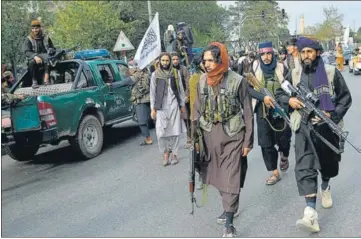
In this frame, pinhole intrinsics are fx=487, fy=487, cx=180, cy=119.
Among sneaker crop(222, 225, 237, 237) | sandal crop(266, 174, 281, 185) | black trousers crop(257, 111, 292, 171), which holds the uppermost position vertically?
black trousers crop(257, 111, 292, 171)

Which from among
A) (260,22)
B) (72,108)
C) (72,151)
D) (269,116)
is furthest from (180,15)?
(269,116)

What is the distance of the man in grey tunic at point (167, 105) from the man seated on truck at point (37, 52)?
7.61ft

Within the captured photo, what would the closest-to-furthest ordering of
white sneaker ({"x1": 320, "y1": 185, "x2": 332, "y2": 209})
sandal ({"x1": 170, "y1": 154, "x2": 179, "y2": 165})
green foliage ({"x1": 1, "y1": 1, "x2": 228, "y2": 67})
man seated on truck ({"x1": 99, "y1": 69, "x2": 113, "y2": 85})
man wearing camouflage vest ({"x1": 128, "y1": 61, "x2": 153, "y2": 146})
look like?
white sneaker ({"x1": 320, "y1": 185, "x2": 332, "y2": 209}), sandal ({"x1": 170, "y1": 154, "x2": 179, "y2": 165}), man wearing camouflage vest ({"x1": 128, "y1": 61, "x2": 153, "y2": 146}), man seated on truck ({"x1": 99, "y1": 69, "x2": 113, "y2": 85}), green foliage ({"x1": 1, "y1": 1, "x2": 228, "y2": 67})

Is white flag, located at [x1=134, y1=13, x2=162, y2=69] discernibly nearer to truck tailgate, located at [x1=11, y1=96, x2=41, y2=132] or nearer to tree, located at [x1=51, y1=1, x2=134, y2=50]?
truck tailgate, located at [x1=11, y1=96, x2=41, y2=132]

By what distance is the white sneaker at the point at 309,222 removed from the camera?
4000mm

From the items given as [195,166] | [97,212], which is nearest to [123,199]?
[97,212]

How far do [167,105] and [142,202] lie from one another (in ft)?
6.72

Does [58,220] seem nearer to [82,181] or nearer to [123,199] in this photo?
[123,199]

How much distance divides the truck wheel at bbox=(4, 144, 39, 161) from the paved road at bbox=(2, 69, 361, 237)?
43cm

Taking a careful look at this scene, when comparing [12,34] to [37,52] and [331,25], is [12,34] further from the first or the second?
[331,25]

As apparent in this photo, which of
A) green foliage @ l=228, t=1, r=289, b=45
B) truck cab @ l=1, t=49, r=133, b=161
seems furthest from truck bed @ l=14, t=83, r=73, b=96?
green foliage @ l=228, t=1, r=289, b=45

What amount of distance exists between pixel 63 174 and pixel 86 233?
108 inches

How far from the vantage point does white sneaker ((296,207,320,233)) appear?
13.1 ft

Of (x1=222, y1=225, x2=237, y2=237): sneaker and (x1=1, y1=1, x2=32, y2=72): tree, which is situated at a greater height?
(x1=1, y1=1, x2=32, y2=72): tree
